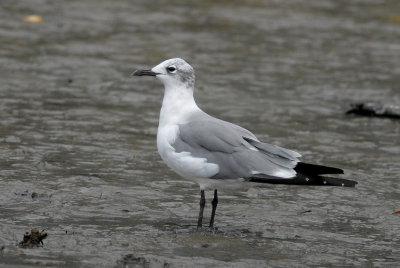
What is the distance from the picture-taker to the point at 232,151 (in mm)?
6328

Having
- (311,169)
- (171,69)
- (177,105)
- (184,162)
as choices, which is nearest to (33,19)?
(171,69)

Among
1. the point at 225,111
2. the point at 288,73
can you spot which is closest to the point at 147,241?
the point at 225,111

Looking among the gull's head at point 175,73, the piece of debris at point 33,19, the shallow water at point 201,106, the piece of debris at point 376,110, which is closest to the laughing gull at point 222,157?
the gull's head at point 175,73

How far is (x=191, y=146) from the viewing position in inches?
250

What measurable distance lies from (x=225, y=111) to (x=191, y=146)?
3709 millimetres

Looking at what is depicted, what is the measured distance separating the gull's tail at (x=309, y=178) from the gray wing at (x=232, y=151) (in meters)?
0.04

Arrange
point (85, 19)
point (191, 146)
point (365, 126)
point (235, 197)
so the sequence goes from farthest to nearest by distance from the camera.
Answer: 1. point (85, 19)
2. point (365, 126)
3. point (235, 197)
4. point (191, 146)

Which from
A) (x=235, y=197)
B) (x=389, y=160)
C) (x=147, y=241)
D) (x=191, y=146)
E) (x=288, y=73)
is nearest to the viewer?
(x=147, y=241)

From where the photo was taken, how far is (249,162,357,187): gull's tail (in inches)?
240

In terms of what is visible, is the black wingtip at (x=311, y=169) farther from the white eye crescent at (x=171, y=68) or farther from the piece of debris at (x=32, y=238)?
the piece of debris at (x=32, y=238)

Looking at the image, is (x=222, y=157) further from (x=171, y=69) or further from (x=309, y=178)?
(x=171, y=69)

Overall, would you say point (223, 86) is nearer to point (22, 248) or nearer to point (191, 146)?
point (191, 146)

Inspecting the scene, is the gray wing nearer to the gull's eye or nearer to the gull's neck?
the gull's neck

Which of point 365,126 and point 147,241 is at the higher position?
point 365,126
